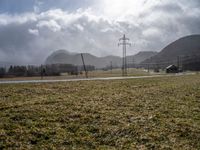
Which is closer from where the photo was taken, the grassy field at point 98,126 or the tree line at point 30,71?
the grassy field at point 98,126

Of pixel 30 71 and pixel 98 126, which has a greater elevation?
pixel 30 71

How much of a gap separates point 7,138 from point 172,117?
20.2 feet

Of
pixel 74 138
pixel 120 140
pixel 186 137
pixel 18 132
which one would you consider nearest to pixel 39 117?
pixel 18 132

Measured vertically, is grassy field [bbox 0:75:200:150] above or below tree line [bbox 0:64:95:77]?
below

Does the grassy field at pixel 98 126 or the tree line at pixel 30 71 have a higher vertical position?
the tree line at pixel 30 71

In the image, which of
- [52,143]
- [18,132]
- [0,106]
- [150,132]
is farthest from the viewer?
[0,106]

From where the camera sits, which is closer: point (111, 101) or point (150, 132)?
point (150, 132)

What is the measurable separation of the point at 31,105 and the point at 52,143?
4954 mm

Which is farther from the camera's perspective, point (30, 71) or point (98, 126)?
point (30, 71)

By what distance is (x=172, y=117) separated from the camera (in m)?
10.6

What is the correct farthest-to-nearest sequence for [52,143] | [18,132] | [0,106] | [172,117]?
[0,106], [172,117], [18,132], [52,143]

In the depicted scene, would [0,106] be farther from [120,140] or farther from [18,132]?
[120,140]

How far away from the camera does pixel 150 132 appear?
8508 mm

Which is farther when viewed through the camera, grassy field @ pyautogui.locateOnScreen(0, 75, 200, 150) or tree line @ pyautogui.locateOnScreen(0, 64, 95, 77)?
tree line @ pyautogui.locateOnScreen(0, 64, 95, 77)
